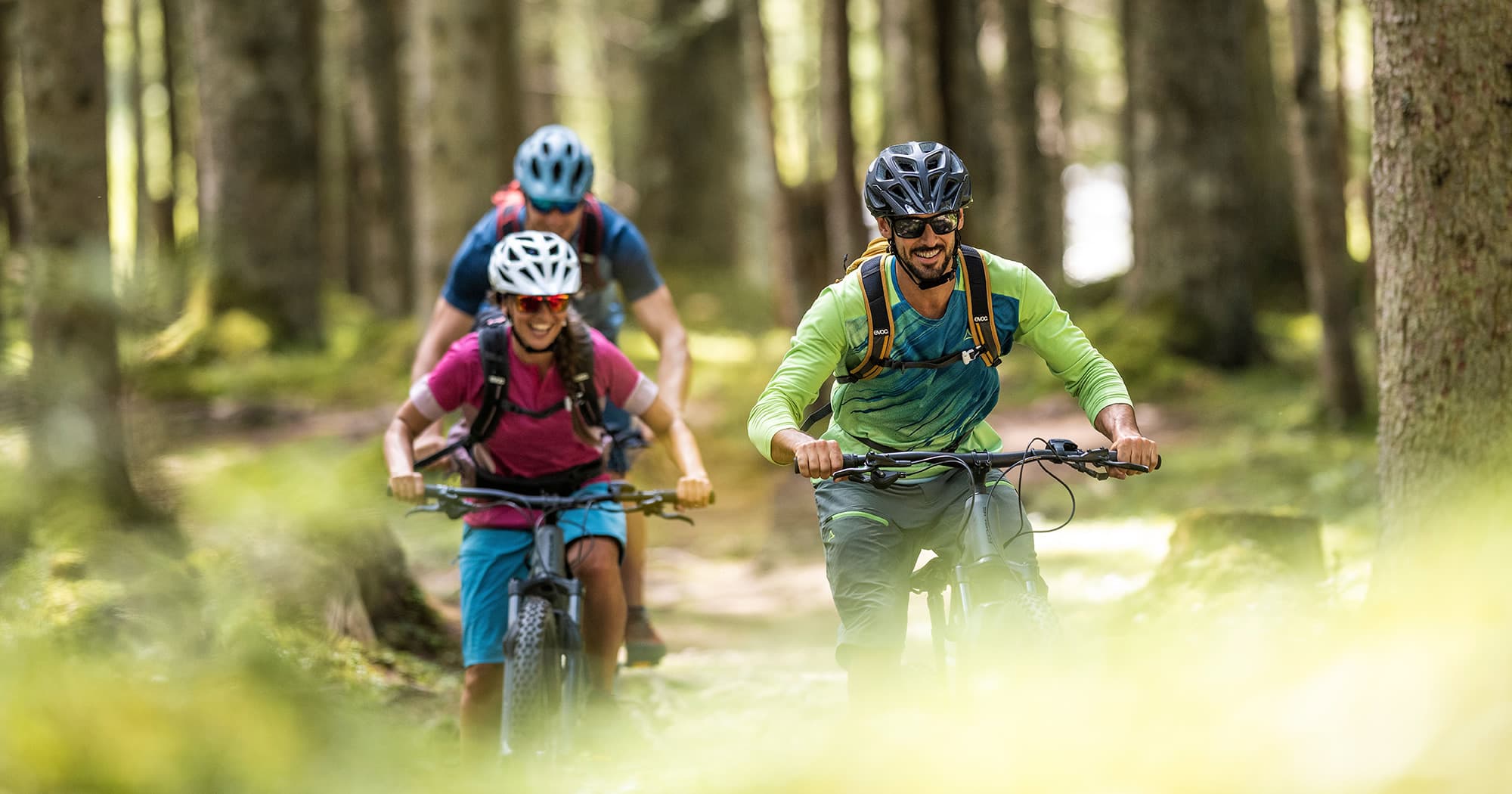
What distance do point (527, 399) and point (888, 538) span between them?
182 cm

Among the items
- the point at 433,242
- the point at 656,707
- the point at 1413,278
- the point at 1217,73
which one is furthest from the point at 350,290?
the point at 1413,278

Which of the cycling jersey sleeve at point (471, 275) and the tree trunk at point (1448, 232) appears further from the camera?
the cycling jersey sleeve at point (471, 275)

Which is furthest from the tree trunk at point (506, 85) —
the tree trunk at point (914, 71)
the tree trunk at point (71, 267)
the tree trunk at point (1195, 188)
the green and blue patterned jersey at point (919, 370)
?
the green and blue patterned jersey at point (919, 370)

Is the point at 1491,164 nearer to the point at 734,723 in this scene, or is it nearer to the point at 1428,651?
the point at 734,723

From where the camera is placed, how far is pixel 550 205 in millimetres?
7379

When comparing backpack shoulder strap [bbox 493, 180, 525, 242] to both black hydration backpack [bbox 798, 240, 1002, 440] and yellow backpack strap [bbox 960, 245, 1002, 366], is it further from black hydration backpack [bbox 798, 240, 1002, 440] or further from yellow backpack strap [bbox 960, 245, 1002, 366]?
yellow backpack strap [bbox 960, 245, 1002, 366]

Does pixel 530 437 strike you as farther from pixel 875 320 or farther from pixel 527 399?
pixel 875 320

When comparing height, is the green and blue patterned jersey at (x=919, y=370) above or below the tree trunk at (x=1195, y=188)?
below

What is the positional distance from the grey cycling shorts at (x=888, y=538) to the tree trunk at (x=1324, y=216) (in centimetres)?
852

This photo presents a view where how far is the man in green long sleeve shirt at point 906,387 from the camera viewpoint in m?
4.96

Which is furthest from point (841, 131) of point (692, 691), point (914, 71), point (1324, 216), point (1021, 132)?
point (692, 691)

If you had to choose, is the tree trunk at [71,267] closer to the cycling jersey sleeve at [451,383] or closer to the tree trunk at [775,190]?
the cycling jersey sleeve at [451,383]

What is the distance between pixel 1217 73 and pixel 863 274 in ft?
42.8

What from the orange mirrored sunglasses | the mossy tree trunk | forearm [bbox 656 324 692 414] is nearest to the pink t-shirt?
the orange mirrored sunglasses
